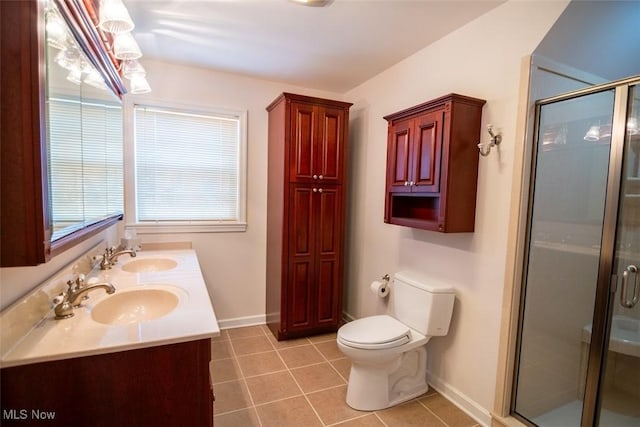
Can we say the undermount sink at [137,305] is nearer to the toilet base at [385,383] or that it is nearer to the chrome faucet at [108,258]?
the chrome faucet at [108,258]

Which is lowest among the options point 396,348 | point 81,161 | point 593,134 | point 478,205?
point 396,348

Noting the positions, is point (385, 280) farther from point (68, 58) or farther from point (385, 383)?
point (68, 58)

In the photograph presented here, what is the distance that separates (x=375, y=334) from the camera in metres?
2.03

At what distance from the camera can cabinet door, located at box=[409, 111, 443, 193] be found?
192 centimetres

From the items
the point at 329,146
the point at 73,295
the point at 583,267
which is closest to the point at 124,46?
the point at 73,295

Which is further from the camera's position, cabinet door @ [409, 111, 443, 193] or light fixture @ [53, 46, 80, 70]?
cabinet door @ [409, 111, 443, 193]

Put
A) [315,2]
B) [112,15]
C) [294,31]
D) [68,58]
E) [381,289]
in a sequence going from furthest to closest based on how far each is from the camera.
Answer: [381,289] < [294,31] < [315,2] < [112,15] < [68,58]

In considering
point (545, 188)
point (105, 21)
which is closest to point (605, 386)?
point (545, 188)

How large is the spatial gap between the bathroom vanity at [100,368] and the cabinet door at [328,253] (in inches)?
66.3

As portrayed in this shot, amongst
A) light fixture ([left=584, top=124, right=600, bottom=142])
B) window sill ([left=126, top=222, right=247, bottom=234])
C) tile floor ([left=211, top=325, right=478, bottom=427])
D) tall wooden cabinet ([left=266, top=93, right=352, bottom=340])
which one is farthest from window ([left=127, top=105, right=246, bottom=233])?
light fixture ([left=584, top=124, right=600, bottom=142])

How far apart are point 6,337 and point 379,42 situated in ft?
8.27

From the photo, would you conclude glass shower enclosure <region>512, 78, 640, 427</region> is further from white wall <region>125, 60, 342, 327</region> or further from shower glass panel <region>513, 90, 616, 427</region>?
white wall <region>125, 60, 342, 327</region>

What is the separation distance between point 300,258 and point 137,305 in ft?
4.82

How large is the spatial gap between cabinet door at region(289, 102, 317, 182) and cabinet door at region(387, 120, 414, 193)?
0.73 m
